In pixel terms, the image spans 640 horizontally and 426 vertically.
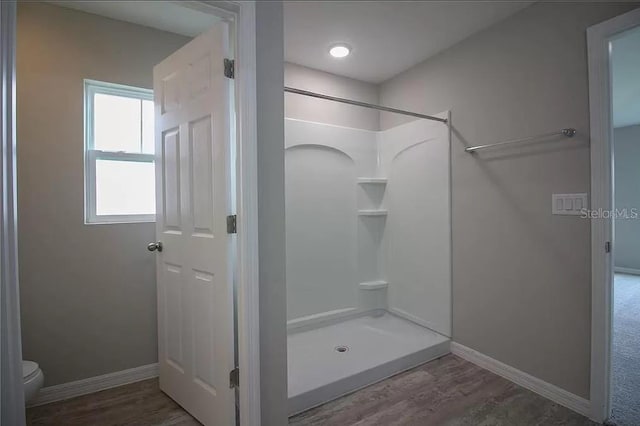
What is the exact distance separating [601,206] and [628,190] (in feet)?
16.0

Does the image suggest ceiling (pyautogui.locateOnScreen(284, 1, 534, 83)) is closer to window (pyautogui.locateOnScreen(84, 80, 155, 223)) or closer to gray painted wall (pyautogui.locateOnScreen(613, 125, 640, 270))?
window (pyautogui.locateOnScreen(84, 80, 155, 223))

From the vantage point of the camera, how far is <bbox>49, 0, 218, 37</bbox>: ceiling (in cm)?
197

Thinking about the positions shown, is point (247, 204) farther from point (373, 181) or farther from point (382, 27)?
point (373, 181)

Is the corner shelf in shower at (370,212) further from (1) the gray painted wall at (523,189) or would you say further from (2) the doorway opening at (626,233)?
(2) the doorway opening at (626,233)

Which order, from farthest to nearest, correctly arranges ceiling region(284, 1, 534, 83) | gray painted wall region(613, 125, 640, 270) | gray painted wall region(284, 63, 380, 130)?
gray painted wall region(613, 125, 640, 270)
gray painted wall region(284, 63, 380, 130)
ceiling region(284, 1, 534, 83)

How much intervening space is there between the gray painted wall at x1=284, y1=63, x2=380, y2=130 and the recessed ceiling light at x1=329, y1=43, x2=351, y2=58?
1.13ft

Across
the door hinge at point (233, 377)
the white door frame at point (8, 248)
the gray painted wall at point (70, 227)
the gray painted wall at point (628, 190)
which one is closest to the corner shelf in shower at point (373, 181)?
the gray painted wall at point (70, 227)

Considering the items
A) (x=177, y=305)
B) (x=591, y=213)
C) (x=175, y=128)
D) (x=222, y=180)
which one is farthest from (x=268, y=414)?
(x=591, y=213)

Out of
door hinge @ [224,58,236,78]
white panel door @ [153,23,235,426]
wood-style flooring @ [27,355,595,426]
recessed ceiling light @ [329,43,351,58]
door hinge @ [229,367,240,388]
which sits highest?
recessed ceiling light @ [329,43,351,58]

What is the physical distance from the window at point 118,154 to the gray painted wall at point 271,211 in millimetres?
1277

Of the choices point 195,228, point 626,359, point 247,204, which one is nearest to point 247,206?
point 247,204

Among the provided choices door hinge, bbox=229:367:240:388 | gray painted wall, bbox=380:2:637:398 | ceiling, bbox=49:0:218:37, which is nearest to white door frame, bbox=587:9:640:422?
gray painted wall, bbox=380:2:637:398

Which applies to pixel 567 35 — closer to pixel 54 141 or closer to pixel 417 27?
pixel 417 27

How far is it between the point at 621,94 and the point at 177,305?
5.05 metres
